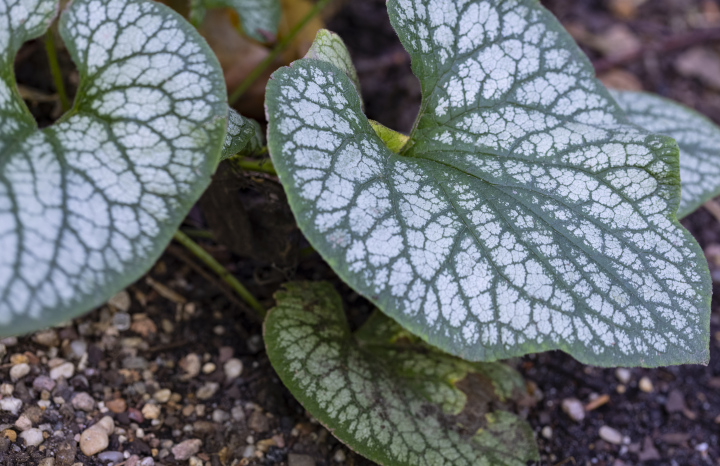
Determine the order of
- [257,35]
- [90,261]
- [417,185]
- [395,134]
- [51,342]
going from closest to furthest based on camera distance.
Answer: [90,261]
[417,185]
[395,134]
[51,342]
[257,35]

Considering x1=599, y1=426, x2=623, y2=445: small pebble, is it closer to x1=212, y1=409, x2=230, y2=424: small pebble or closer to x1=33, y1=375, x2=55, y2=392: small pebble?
x1=212, y1=409, x2=230, y2=424: small pebble

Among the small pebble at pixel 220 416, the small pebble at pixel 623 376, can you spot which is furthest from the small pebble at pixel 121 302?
the small pebble at pixel 623 376

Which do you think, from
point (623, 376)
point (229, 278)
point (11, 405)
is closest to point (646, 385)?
point (623, 376)

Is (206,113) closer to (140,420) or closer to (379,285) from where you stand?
(379,285)

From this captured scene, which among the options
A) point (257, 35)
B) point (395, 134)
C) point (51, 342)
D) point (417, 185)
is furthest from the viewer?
point (257, 35)

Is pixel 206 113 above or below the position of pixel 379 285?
above

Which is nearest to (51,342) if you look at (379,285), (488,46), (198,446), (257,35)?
(198,446)

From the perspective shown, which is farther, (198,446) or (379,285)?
(198,446)

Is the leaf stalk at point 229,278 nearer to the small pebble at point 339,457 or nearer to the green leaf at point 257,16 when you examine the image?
the small pebble at point 339,457

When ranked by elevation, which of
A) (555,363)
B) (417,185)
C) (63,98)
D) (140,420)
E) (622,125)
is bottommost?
(140,420)
